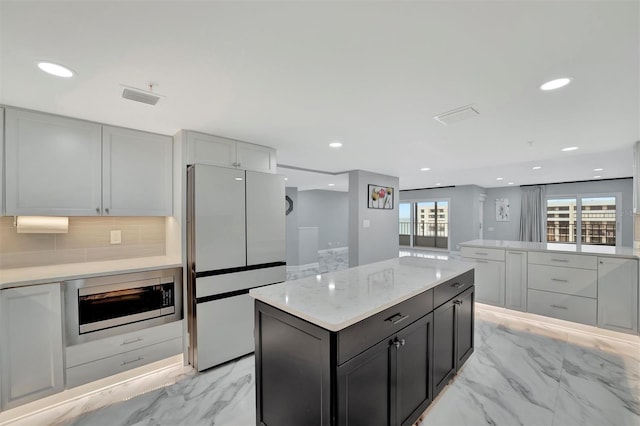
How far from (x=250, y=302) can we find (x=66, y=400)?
1460 mm

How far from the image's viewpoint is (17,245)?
2.21 m

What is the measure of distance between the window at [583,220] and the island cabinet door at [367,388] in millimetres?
8920

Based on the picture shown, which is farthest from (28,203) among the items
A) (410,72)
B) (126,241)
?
(410,72)

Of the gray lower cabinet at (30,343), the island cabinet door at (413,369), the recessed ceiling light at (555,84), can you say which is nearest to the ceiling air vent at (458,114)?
the recessed ceiling light at (555,84)

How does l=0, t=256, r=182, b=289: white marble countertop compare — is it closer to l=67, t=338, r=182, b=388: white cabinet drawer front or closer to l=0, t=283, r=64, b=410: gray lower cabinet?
l=0, t=283, r=64, b=410: gray lower cabinet

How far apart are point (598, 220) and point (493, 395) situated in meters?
7.96

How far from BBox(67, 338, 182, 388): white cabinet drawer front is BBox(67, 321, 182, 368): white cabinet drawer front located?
3 centimetres

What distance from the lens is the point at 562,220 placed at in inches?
301

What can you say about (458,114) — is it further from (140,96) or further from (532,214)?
(532,214)

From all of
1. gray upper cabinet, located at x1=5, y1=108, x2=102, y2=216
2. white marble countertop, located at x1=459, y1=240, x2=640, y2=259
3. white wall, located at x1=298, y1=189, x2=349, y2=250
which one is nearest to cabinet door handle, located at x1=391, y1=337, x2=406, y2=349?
gray upper cabinet, located at x1=5, y1=108, x2=102, y2=216

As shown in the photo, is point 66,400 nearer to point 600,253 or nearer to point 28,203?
point 28,203

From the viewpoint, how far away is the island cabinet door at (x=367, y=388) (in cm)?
118

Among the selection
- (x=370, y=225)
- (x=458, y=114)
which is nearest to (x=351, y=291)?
(x=458, y=114)

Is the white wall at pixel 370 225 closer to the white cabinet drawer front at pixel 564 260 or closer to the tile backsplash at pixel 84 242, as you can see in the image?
the white cabinet drawer front at pixel 564 260
